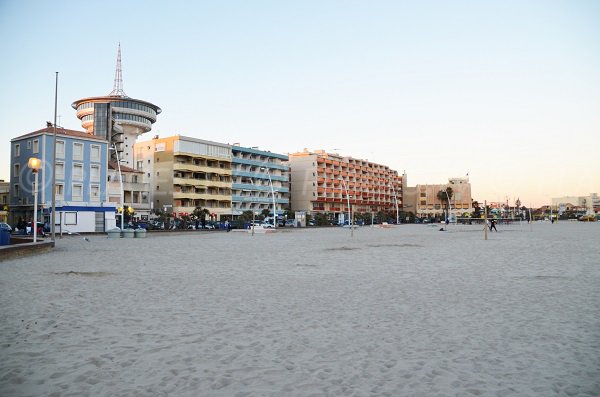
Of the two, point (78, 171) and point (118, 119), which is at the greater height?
point (118, 119)

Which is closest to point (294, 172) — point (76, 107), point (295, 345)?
point (76, 107)

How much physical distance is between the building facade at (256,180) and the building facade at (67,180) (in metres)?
42.0

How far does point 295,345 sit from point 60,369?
9.80 feet

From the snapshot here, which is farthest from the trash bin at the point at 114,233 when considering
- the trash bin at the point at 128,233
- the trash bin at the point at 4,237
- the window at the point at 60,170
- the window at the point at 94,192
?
the trash bin at the point at 4,237

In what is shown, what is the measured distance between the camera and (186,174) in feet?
304

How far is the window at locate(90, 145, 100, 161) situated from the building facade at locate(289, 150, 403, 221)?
61.9 meters

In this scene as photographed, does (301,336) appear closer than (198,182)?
Yes

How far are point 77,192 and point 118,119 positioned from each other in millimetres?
45658

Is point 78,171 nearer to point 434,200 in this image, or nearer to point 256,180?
point 256,180

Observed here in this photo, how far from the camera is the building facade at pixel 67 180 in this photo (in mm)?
55469

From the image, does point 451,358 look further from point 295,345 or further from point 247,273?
point 247,273

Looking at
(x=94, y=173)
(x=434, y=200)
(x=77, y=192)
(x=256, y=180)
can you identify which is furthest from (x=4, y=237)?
(x=434, y=200)

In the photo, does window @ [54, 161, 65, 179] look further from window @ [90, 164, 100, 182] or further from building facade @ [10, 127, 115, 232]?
window @ [90, 164, 100, 182]

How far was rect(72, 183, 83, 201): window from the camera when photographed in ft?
190
